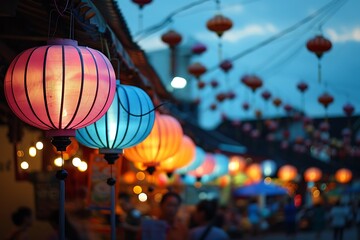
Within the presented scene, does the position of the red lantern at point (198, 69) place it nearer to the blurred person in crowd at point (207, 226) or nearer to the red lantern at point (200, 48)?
the red lantern at point (200, 48)

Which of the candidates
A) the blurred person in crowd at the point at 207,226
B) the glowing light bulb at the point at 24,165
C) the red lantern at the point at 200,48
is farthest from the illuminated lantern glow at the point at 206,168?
the blurred person in crowd at the point at 207,226

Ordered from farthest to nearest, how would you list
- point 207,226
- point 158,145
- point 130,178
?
point 130,178
point 158,145
point 207,226

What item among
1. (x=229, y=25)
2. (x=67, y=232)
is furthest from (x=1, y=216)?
(x=67, y=232)

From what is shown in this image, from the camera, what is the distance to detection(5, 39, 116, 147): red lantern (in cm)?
573

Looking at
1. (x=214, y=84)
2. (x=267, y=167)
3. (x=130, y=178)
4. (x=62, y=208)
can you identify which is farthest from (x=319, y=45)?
(x=267, y=167)

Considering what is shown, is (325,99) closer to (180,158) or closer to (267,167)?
(180,158)

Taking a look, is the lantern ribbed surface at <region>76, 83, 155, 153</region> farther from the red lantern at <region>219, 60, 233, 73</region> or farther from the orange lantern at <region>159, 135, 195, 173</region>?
the red lantern at <region>219, 60, 233, 73</region>

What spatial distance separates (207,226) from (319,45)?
6.58 meters

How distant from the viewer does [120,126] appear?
7359mm

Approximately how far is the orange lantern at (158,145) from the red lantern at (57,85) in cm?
378

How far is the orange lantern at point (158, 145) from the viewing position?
386 inches

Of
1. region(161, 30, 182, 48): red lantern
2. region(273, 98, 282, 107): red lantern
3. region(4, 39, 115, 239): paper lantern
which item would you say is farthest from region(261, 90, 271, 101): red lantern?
region(4, 39, 115, 239): paper lantern

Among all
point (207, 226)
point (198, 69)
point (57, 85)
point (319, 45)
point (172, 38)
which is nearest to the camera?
point (57, 85)

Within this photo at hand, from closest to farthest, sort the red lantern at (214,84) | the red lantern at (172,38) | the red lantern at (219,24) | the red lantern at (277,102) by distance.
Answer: the red lantern at (219,24) → the red lantern at (172,38) → the red lantern at (214,84) → the red lantern at (277,102)
